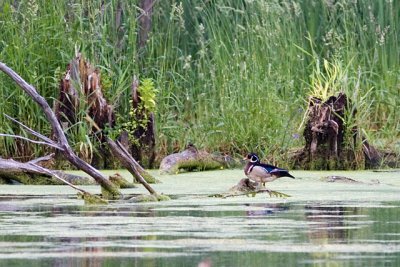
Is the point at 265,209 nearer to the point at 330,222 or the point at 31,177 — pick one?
the point at 330,222

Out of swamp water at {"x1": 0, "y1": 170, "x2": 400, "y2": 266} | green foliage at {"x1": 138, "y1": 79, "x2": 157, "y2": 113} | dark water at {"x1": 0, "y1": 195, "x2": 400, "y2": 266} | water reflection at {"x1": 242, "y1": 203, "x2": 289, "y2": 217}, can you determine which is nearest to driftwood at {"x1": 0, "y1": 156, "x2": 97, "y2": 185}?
swamp water at {"x1": 0, "y1": 170, "x2": 400, "y2": 266}

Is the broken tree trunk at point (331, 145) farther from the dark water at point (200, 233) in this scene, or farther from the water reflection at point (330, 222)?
the water reflection at point (330, 222)

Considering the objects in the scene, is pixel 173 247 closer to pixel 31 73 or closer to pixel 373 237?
pixel 373 237

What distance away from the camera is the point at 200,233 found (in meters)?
6.29

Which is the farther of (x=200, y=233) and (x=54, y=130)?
(x=54, y=130)

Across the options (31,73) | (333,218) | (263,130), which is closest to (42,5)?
(31,73)

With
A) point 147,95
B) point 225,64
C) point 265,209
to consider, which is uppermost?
point 225,64

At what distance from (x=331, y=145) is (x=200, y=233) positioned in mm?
4425

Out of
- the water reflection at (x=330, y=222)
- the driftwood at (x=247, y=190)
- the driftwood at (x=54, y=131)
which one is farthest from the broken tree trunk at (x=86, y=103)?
the water reflection at (x=330, y=222)

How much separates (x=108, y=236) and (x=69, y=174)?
10.6 ft

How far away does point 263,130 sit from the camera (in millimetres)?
10836

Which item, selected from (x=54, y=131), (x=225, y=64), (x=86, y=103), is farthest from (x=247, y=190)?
(x=225, y=64)

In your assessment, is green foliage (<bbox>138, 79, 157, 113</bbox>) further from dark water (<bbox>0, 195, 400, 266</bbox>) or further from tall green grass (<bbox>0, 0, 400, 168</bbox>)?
dark water (<bbox>0, 195, 400, 266</bbox>)

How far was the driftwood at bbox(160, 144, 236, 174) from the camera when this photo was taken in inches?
398
